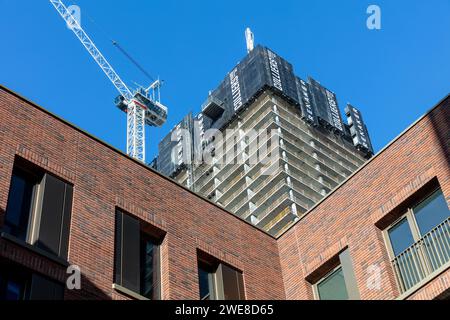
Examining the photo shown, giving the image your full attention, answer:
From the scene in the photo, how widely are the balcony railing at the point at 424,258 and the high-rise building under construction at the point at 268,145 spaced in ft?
301

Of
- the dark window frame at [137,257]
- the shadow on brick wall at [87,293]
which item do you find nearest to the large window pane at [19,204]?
the shadow on brick wall at [87,293]

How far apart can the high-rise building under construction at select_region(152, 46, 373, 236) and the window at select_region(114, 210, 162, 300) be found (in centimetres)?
9154

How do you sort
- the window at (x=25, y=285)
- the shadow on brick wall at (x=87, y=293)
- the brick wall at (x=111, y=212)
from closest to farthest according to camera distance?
1. the window at (x=25, y=285)
2. the shadow on brick wall at (x=87, y=293)
3. the brick wall at (x=111, y=212)


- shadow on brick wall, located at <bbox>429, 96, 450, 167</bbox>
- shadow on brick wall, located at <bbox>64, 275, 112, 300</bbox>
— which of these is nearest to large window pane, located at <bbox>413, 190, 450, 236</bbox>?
shadow on brick wall, located at <bbox>429, 96, 450, 167</bbox>

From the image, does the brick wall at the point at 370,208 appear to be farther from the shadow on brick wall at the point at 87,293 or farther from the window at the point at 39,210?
the window at the point at 39,210

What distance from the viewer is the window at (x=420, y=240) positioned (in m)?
21.5

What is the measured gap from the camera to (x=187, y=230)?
23.7 metres

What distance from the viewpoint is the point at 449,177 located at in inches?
857

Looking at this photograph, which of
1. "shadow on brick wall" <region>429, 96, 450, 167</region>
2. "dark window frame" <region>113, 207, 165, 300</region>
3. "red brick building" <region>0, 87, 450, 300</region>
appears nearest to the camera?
"red brick building" <region>0, 87, 450, 300</region>

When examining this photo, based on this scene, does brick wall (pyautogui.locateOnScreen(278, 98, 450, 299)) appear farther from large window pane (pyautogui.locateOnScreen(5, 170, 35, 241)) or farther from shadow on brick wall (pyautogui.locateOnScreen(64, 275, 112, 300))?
large window pane (pyautogui.locateOnScreen(5, 170, 35, 241))

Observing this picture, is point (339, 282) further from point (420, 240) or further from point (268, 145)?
point (268, 145)

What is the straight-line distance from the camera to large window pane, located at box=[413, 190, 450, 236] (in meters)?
22.0

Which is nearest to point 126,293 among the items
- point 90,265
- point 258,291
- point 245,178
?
point 90,265
